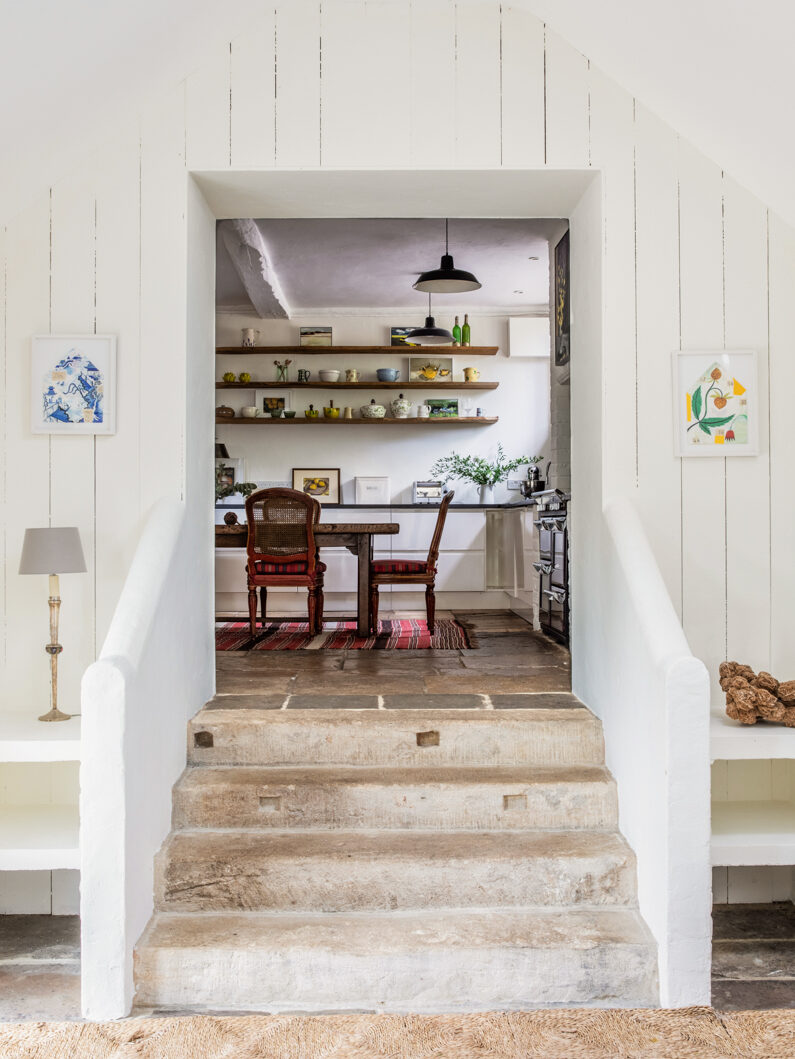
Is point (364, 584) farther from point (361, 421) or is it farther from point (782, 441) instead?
point (361, 421)

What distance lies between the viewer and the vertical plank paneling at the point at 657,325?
306 centimetres

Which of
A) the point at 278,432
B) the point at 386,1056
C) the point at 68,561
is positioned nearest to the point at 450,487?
the point at 278,432

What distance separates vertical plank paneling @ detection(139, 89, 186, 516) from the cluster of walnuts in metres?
1.91

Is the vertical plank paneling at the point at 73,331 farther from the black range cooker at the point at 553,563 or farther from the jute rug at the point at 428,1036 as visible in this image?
the black range cooker at the point at 553,563

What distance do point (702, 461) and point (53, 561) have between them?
7.11ft

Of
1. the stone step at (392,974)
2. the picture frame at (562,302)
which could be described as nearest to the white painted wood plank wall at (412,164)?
the stone step at (392,974)

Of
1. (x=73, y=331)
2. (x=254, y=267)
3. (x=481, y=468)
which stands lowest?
(x=481, y=468)

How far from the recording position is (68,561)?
2789mm

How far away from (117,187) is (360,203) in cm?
85

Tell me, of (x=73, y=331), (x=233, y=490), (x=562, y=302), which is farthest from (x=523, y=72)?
(x=233, y=490)

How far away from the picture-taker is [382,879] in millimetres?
2529

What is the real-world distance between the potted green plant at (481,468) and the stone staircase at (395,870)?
5.20 meters

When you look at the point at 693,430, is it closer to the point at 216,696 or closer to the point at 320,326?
the point at 216,696

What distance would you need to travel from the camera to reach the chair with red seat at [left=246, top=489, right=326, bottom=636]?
5.32 m
